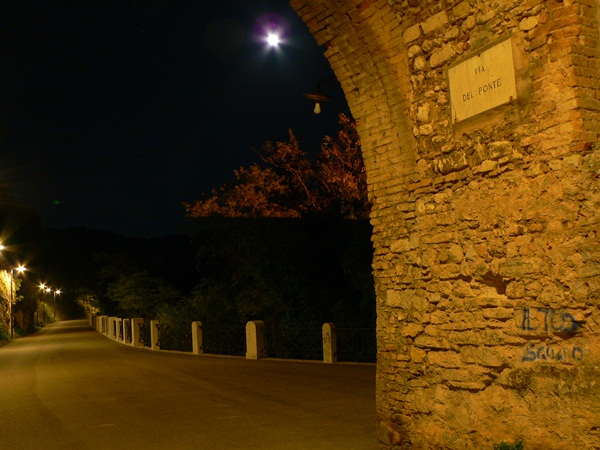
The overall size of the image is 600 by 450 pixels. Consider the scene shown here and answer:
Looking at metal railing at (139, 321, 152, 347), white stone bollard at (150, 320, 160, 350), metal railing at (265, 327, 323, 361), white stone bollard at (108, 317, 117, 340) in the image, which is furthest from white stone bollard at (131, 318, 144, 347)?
metal railing at (265, 327, 323, 361)

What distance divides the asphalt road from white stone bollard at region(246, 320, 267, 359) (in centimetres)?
103

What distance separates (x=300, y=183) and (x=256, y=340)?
1018cm

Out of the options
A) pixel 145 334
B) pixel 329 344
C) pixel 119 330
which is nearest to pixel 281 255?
pixel 329 344

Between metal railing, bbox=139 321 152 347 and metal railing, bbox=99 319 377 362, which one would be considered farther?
metal railing, bbox=139 321 152 347

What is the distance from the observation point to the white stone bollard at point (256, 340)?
18422mm

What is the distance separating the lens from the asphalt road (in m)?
7.93

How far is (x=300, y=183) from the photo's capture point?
89.2ft

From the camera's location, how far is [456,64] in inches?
215

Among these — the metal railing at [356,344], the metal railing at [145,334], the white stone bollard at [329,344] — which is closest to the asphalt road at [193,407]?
the white stone bollard at [329,344]

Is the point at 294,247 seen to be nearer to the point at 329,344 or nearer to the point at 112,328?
the point at 329,344

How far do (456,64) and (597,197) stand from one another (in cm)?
170

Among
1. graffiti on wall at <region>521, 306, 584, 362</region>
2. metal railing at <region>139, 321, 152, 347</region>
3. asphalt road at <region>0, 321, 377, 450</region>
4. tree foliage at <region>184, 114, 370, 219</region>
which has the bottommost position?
asphalt road at <region>0, 321, 377, 450</region>

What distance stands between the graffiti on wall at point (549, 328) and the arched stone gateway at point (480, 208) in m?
0.01

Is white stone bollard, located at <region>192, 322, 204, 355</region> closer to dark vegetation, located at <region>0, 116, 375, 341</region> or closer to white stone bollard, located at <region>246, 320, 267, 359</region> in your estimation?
dark vegetation, located at <region>0, 116, 375, 341</region>
